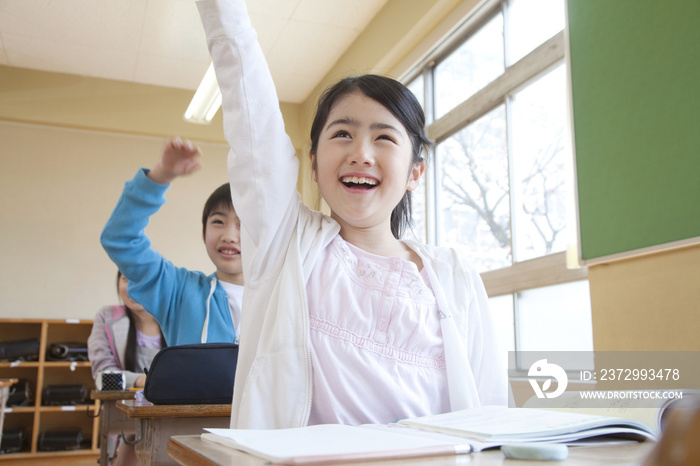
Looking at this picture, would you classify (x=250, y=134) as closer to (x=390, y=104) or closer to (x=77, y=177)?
(x=390, y=104)

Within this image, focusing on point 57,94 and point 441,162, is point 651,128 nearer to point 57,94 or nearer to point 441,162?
point 441,162

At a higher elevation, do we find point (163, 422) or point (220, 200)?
point (220, 200)

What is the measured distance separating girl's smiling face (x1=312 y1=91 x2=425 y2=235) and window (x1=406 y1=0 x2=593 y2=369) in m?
1.76

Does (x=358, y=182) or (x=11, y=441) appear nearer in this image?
(x=358, y=182)

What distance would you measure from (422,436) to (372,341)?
1.31 feet

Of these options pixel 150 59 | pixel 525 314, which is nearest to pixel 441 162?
pixel 525 314

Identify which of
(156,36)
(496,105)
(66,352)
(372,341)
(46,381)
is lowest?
(46,381)

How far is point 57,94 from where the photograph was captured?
620cm

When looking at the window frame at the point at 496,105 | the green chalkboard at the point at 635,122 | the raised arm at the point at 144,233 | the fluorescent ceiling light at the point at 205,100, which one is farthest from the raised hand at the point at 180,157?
the fluorescent ceiling light at the point at 205,100

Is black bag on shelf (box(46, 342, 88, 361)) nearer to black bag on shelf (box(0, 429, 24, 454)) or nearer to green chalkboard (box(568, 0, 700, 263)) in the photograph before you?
black bag on shelf (box(0, 429, 24, 454))

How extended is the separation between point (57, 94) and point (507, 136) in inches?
189

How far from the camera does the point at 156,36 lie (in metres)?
5.46

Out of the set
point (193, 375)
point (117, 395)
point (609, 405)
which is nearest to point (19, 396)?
point (117, 395)

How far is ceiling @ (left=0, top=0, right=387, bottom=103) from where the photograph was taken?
5012mm
